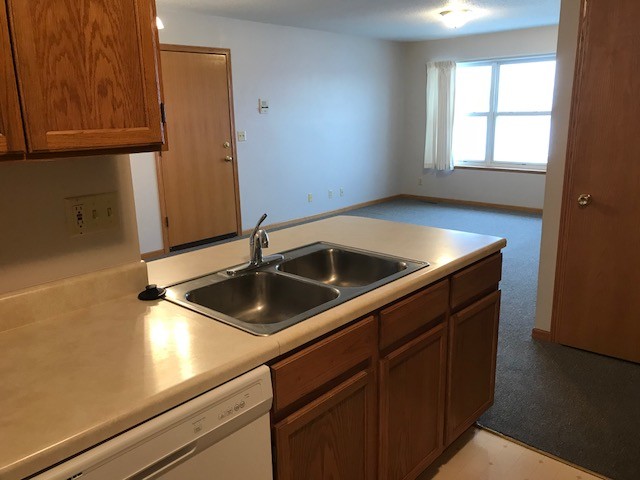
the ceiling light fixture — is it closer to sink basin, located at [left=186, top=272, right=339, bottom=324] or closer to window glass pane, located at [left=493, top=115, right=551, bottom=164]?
window glass pane, located at [left=493, top=115, right=551, bottom=164]

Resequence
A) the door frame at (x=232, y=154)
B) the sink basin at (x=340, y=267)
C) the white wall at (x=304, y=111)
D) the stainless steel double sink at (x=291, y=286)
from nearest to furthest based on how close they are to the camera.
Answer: the stainless steel double sink at (x=291, y=286)
the sink basin at (x=340, y=267)
the door frame at (x=232, y=154)
the white wall at (x=304, y=111)

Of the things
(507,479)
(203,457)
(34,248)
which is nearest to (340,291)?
(203,457)

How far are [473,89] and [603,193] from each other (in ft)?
16.7

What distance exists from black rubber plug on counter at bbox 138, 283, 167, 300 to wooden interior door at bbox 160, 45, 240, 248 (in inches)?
148

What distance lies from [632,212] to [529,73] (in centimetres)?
476

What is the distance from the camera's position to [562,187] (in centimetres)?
282

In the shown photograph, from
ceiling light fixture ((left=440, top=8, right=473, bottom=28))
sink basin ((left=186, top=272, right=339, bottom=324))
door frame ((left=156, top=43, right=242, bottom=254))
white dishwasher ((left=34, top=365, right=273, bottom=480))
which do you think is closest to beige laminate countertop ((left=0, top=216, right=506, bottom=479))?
white dishwasher ((left=34, top=365, right=273, bottom=480))

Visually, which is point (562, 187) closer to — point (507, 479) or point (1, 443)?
point (507, 479)

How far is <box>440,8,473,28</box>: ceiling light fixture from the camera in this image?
519 cm

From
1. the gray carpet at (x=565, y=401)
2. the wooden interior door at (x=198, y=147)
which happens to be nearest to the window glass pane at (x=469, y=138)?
the wooden interior door at (x=198, y=147)

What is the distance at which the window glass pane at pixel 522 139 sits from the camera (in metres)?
6.74

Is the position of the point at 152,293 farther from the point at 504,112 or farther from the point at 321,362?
the point at 504,112

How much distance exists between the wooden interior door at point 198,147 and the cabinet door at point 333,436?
4083 mm

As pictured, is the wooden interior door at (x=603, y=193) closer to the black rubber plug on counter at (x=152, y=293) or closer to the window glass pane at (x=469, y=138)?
the black rubber plug on counter at (x=152, y=293)
